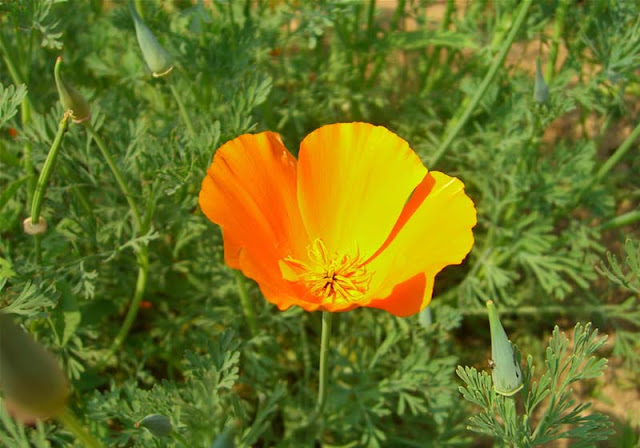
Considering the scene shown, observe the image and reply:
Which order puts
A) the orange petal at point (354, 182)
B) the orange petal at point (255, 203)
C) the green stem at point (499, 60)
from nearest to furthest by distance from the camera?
the orange petal at point (255, 203)
the orange petal at point (354, 182)
the green stem at point (499, 60)

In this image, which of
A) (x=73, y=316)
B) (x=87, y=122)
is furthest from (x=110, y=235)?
(x=87, y=122)

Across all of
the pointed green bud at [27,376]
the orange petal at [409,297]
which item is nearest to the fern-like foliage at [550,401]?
the orange petal at [409,297]

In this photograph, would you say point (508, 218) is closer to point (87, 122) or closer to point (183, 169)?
point (183, 169)

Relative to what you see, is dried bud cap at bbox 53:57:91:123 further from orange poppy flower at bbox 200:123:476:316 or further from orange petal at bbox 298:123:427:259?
orange petal at bbox 298:123:427:259

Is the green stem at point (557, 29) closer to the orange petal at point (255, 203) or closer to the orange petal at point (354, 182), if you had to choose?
the orange petal at point (354, 182)

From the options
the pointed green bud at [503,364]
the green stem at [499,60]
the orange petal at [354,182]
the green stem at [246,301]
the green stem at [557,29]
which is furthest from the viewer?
the green stem at [557,29]

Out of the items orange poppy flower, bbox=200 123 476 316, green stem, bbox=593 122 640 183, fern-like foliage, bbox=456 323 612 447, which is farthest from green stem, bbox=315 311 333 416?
green stem, bbox=593 122 640 183

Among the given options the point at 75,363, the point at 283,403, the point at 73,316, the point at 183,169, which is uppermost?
the point at 183,169
